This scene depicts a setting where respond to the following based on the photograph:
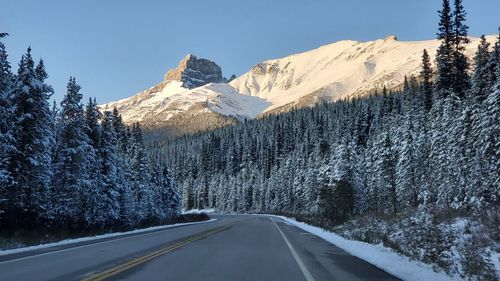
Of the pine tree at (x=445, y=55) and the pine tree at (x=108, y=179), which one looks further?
the pine tree at (x=445, y=55)

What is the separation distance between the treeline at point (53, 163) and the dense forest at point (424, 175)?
648 inches

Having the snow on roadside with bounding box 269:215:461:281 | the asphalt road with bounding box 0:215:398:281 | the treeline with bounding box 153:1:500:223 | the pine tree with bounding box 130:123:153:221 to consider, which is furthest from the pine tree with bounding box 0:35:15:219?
the pine tree with bounding box 130:123:153:221

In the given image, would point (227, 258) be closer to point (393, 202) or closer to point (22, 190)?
point (22, 190)

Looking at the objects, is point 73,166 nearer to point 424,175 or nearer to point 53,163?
point 53,163

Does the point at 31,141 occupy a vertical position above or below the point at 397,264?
above

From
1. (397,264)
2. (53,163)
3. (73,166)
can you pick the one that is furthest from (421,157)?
(397,264)

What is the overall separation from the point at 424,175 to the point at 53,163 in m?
34.8

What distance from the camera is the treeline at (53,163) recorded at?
23219 millimetres

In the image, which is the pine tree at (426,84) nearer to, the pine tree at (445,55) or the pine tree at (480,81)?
the pine tree at (445,55)

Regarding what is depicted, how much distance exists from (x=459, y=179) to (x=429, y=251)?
26497 millimetres

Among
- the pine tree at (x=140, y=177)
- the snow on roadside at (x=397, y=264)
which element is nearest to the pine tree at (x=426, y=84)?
the pine tree at (x=140, y=177)

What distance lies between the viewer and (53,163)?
100 feet

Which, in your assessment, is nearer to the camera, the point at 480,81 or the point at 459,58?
the point at 480,81

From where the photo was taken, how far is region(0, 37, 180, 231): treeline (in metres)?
23.2
